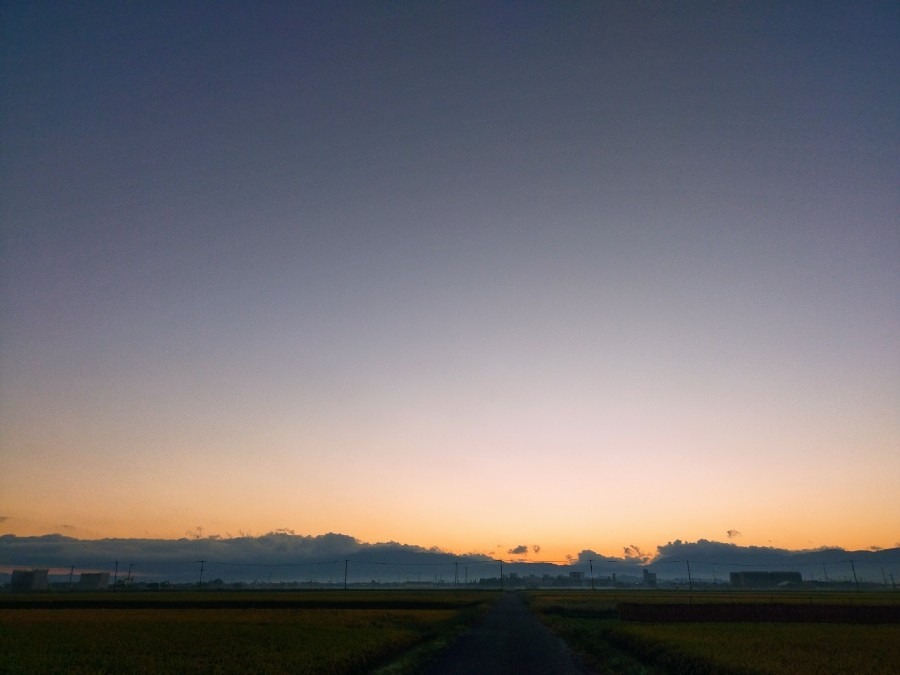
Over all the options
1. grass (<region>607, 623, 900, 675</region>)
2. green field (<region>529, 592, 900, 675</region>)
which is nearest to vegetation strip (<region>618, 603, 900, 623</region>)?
green field (<region>529, 592, 900, 675</region>)

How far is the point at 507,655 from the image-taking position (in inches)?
1390

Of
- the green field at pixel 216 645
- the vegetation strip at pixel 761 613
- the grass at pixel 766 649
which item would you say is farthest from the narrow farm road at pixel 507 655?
the vegetation strip at pixel 761 613

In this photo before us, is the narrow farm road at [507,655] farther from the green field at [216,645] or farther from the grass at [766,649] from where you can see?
the grass at [766,649]

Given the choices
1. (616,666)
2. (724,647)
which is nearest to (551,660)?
(616,666)

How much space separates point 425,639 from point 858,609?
164 ft

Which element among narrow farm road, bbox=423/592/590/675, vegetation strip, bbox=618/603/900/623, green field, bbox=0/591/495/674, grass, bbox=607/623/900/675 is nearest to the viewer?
grass, bbox=607/623/900/675

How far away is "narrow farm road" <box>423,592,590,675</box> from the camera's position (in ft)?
97.8

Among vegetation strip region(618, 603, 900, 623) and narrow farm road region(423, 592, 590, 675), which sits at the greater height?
narrow farm road region(423, 592, 590, 675)

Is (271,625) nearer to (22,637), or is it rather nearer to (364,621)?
(364,621)

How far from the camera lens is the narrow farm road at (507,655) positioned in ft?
97.8

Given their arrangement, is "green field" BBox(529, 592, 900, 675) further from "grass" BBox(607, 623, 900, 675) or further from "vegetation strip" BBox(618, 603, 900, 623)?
"vegetation strip" BBox(618, 603, 900, 623)

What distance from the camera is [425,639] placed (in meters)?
45.9

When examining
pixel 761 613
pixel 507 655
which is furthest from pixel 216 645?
pixel 761 613

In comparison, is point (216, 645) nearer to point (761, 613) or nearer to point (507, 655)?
point (507, 655)
